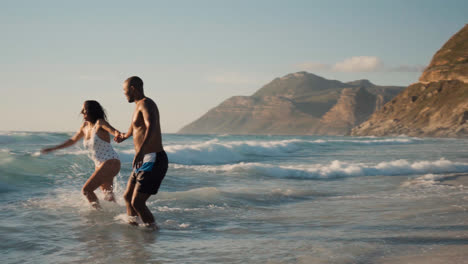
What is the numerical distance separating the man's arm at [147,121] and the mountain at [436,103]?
7600 centimetres

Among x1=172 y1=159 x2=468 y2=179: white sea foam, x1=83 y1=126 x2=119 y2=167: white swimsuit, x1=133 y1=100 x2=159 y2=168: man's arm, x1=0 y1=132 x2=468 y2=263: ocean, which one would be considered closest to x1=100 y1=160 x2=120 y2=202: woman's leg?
x1=0 y1=132 x2=468 y2=263: ocean

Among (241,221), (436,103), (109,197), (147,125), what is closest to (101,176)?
(109,197)

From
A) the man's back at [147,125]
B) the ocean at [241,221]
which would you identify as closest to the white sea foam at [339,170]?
the ocean at [241,221]

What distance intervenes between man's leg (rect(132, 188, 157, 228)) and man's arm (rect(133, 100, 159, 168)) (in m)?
0.44

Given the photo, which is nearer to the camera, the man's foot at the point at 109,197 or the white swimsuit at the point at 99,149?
the white swimsuit at the point at 99,149

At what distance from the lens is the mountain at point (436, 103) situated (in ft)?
255

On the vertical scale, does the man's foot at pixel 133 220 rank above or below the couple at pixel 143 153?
below

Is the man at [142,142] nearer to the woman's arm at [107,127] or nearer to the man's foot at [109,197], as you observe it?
the woman's arm at [107,127]

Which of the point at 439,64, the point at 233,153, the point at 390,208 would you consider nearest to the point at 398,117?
the point at 439,64

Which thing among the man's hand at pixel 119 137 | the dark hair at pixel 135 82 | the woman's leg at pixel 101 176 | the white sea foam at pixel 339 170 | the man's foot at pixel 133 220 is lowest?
the white sea foam at pixel 339 170

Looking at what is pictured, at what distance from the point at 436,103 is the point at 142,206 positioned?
9055 cm

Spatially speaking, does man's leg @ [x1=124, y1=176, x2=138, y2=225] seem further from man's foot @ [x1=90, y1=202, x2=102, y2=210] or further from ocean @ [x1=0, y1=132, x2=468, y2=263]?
man's foot @ [x1=90, y1=202, x2=102, y2=210]

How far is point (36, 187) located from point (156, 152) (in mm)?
5503

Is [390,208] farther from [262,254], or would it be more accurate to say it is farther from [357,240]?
[262,254]
